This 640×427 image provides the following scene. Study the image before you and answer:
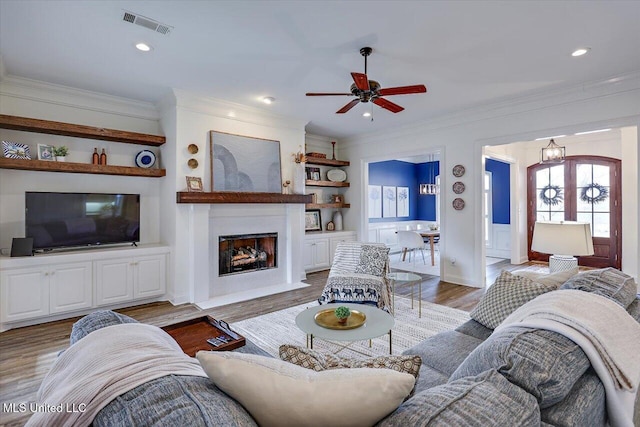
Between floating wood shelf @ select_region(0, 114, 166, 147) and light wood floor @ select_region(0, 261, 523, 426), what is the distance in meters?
2.23

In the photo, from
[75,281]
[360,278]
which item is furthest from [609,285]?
[75,281]

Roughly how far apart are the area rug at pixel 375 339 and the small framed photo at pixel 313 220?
2.48 meters

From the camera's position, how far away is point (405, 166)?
905 centimetres

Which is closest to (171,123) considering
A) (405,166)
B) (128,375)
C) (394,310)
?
(394,310)

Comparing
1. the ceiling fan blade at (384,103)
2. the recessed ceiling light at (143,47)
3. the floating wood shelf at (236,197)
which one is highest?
the recessed ceiling light at (143,47)

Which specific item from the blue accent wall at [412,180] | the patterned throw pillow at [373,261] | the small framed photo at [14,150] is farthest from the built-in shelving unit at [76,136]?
the blue accent wall at [412,180]

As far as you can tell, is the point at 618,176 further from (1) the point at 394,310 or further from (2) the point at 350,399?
(2) the point at 350,399

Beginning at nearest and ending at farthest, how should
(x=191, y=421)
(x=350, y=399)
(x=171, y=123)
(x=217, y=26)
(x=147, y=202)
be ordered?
(x=191, y=421)
(x=350, y=399)
(x=217, y=26)
(x=171, y=123)
(x=147, y=202)

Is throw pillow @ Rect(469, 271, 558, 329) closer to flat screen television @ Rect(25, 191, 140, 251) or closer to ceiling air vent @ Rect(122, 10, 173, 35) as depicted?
ceiling air vent @ Rect(122, 10, 173, 35)

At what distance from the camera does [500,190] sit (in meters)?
7.44

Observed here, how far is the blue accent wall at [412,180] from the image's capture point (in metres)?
8.45

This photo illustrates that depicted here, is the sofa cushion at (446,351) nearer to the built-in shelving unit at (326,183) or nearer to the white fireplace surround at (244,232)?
the white fireplace surround at (244,232)

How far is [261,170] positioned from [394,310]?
2.80 metres

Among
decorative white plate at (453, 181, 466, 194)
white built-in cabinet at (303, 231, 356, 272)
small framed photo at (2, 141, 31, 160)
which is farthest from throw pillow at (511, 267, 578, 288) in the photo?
small framed photo at (2, 141, 31, 160)
